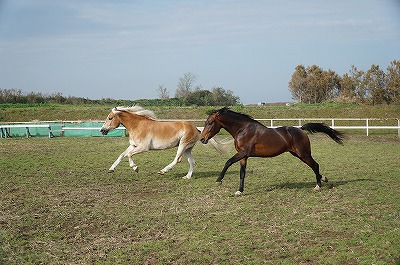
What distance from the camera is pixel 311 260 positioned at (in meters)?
4.68

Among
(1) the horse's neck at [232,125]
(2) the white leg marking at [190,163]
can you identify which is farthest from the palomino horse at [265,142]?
(2) the white leg marking at [190,163]

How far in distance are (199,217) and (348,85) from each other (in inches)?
1392

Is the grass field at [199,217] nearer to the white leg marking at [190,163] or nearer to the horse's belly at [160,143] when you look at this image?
the white leg marking at [190,163]

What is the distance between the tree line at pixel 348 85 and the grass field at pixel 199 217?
71.7 feet

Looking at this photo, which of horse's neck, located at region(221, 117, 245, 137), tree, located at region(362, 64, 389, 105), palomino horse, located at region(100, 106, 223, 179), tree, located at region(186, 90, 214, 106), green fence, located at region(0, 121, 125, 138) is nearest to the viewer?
horse's neck, located at region(221, 117, 245, 137)

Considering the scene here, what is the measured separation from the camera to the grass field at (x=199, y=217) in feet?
16.3

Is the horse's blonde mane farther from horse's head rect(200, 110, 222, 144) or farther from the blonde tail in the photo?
horse's head rect(200, 110, 222, 144)

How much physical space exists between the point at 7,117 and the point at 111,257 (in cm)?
3422

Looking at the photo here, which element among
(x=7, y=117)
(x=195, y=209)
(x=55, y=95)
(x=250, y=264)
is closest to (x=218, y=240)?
(x=250, y=264)

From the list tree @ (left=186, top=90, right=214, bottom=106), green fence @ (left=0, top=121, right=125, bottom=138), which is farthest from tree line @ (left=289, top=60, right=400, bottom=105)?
green fence @ (left=0, top=121, right=125, bottom=138)

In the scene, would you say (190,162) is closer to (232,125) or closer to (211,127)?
(211,127)

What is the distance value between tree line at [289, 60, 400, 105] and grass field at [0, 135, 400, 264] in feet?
71.7

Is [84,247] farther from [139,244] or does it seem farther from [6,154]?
[6,154]

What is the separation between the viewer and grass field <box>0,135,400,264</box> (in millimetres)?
4965
